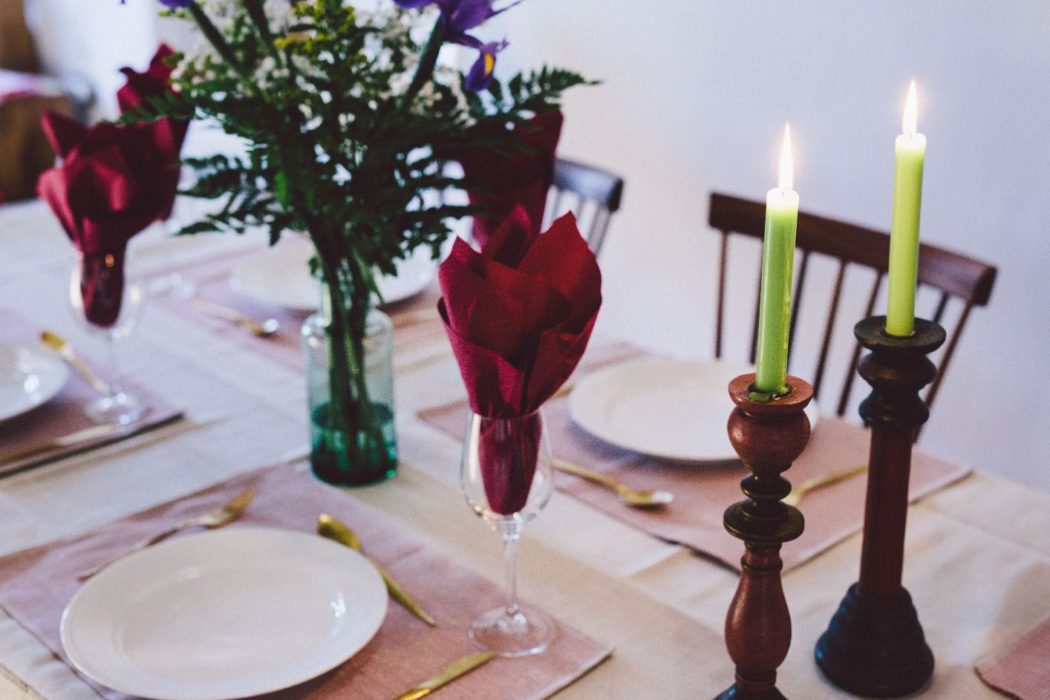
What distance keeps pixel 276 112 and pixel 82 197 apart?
1.15 ft

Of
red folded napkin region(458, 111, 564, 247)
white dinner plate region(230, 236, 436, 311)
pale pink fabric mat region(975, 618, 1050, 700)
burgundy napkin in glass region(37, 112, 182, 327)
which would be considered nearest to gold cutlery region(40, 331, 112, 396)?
burgundy napkin in glass region(37, 112, 182, 327)

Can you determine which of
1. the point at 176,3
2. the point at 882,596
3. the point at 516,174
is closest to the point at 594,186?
the point at 516,174

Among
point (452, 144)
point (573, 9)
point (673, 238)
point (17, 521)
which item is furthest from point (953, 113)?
point (17, 521)

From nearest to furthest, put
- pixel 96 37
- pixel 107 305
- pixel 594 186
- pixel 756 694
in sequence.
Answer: pixel 756 694, pixel 107 305, pixel 594 186, pixel 96 37

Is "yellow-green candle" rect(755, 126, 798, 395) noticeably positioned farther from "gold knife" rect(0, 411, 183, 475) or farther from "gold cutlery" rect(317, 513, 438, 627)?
"gold knife" rect(0, 411, 183, 475)

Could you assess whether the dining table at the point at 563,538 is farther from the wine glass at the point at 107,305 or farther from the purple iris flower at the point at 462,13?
the purple iris flower at the point at 462,13

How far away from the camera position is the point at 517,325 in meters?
0.86

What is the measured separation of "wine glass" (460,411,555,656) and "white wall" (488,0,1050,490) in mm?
1364

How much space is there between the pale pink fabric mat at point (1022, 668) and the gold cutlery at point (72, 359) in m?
1.00

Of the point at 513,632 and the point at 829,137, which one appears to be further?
the point at 829,137

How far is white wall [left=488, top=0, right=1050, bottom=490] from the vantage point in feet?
6.53

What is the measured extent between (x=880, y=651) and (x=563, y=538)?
0.33 meters

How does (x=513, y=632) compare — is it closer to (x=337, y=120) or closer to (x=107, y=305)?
(x=337, y=120)

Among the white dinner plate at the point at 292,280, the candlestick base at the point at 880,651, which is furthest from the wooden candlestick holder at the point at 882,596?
the white dinner plate at the point at 292,280
